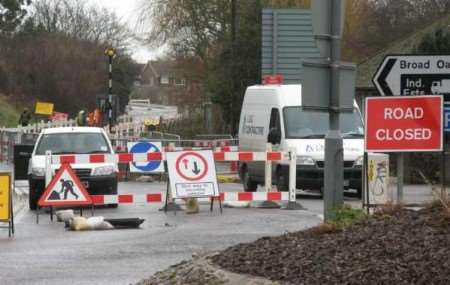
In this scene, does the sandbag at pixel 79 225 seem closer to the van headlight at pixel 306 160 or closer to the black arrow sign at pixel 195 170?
the black arrow sign at pixel 195 170

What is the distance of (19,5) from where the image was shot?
87562 mm

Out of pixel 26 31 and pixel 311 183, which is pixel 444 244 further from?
pixel 26 31

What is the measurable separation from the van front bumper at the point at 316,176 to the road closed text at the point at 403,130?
7.89 metres

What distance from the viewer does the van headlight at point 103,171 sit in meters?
19.6

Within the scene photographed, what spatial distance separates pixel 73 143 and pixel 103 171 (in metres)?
1.49

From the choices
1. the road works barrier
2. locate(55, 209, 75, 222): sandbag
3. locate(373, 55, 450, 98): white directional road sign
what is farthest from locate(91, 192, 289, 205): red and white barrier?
locate(373, 55, 450, 98): white directional road sign

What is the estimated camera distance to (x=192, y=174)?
17.4 metres

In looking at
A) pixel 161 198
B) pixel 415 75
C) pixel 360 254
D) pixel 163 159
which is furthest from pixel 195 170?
pixel 360 254

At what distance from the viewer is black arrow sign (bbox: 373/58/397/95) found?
1362 centimetres

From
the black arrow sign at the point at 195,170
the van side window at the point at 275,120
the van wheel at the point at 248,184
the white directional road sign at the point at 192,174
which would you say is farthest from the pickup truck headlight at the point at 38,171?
the van wheel at the point at 248,184

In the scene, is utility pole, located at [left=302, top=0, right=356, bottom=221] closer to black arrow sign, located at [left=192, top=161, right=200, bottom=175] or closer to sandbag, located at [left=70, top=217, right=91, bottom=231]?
sandbag, located at [left=70, top=217, right=91, bottom=231]

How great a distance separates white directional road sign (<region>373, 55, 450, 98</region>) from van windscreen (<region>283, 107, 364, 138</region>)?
287 inches

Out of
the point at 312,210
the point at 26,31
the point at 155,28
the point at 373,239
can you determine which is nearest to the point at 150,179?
the point at 312,210

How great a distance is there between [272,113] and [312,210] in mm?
4506
